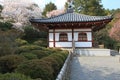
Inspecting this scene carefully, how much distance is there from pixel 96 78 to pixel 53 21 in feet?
52.8

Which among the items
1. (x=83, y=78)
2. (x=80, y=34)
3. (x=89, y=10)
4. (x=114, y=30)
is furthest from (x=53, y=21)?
(x=89, y=10)

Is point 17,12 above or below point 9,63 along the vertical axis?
above

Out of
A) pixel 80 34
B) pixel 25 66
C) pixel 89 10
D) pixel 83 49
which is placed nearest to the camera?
pixel 25 66

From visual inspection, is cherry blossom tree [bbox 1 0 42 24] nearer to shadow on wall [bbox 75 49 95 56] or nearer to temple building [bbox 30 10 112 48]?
temple building [bbox 30 10 112 48]

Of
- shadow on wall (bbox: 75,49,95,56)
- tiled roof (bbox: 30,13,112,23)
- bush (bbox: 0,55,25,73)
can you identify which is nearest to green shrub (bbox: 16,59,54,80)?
bush (bbox: 0,55,25,73)

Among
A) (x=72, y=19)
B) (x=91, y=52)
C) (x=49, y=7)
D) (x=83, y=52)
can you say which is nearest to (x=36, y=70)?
(x=83, y=52)

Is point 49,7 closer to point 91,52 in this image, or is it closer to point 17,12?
point 17,12

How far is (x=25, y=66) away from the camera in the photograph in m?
7.83

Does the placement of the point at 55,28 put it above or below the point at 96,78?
above

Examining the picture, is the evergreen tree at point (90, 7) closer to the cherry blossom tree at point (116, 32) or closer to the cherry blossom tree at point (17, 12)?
the cherry blossom tree at point (116, 32)

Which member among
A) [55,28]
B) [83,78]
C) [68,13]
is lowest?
[83,78]

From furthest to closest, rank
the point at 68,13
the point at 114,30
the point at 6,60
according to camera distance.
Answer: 1. the point at 114,30
2. the point at 68,13
3. the point at 6,60

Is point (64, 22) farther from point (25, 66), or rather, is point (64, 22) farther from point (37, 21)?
point (25, 66)

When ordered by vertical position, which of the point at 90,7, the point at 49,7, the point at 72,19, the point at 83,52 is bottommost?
the point at 83,52
